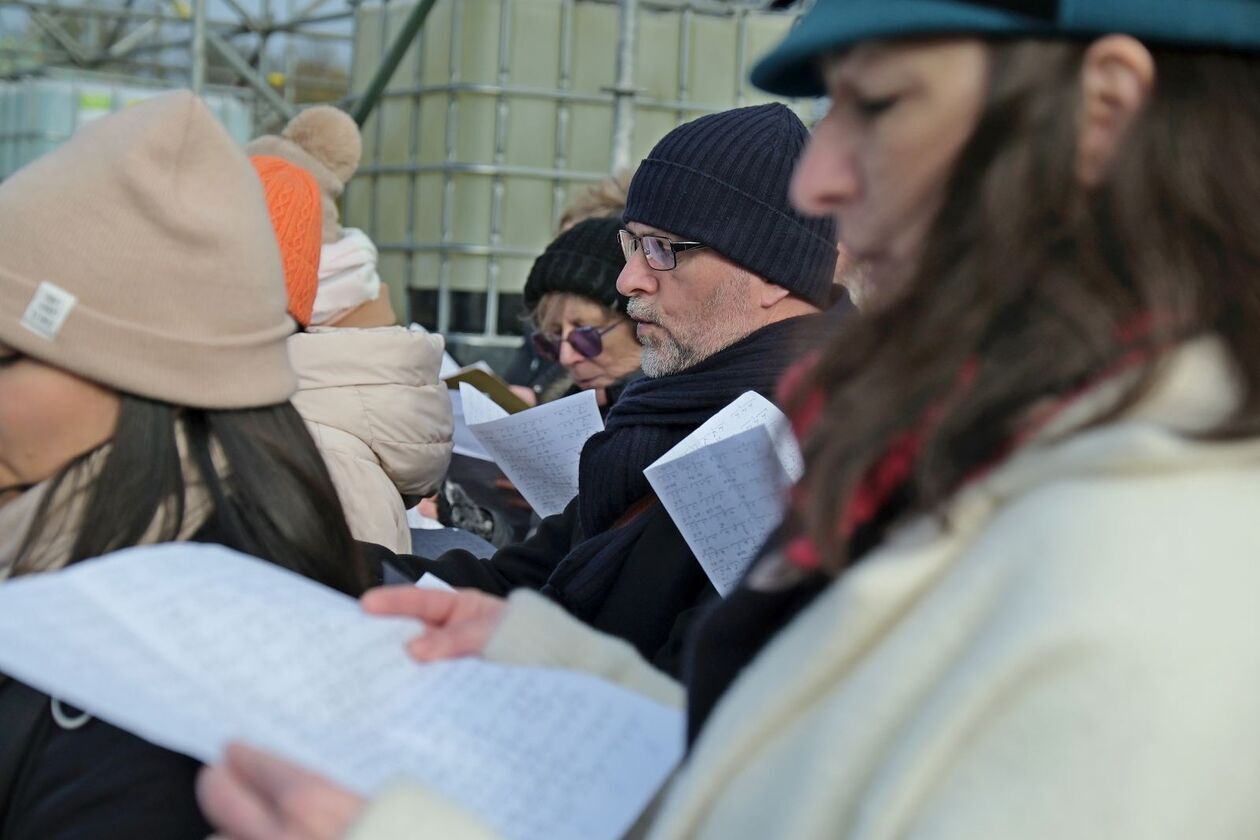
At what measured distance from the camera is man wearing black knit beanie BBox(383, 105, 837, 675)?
2.72m

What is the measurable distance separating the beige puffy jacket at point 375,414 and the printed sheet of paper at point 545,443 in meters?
0.13

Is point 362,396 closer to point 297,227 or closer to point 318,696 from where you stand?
point 297,227

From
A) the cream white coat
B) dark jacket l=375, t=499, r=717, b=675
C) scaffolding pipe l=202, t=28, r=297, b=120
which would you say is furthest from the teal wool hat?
scaffolding pipe l=202, t=28, r=297, b=120

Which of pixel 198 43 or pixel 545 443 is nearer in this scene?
pixel 545 443

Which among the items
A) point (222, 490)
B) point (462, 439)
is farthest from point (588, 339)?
point (222, 490)

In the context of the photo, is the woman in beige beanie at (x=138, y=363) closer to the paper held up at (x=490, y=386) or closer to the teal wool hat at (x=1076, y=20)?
the teal wool hat at (x=1076, y=20)

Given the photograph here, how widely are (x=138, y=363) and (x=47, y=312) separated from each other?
106mm

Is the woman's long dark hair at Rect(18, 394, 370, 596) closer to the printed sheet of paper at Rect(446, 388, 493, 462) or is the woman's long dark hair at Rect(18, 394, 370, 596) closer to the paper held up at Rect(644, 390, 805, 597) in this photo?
the paper held up at Rect(644, 390, 805, 597)

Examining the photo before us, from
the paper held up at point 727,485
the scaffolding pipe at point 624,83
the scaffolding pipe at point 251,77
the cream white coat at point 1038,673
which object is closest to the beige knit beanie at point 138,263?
the paper held up at point 727,485

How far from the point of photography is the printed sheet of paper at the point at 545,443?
3.11 m

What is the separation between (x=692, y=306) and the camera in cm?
294

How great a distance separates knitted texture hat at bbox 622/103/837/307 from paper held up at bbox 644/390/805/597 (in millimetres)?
657

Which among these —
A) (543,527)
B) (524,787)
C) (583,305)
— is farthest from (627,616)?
(583,305)

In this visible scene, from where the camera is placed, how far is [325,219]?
434cm
